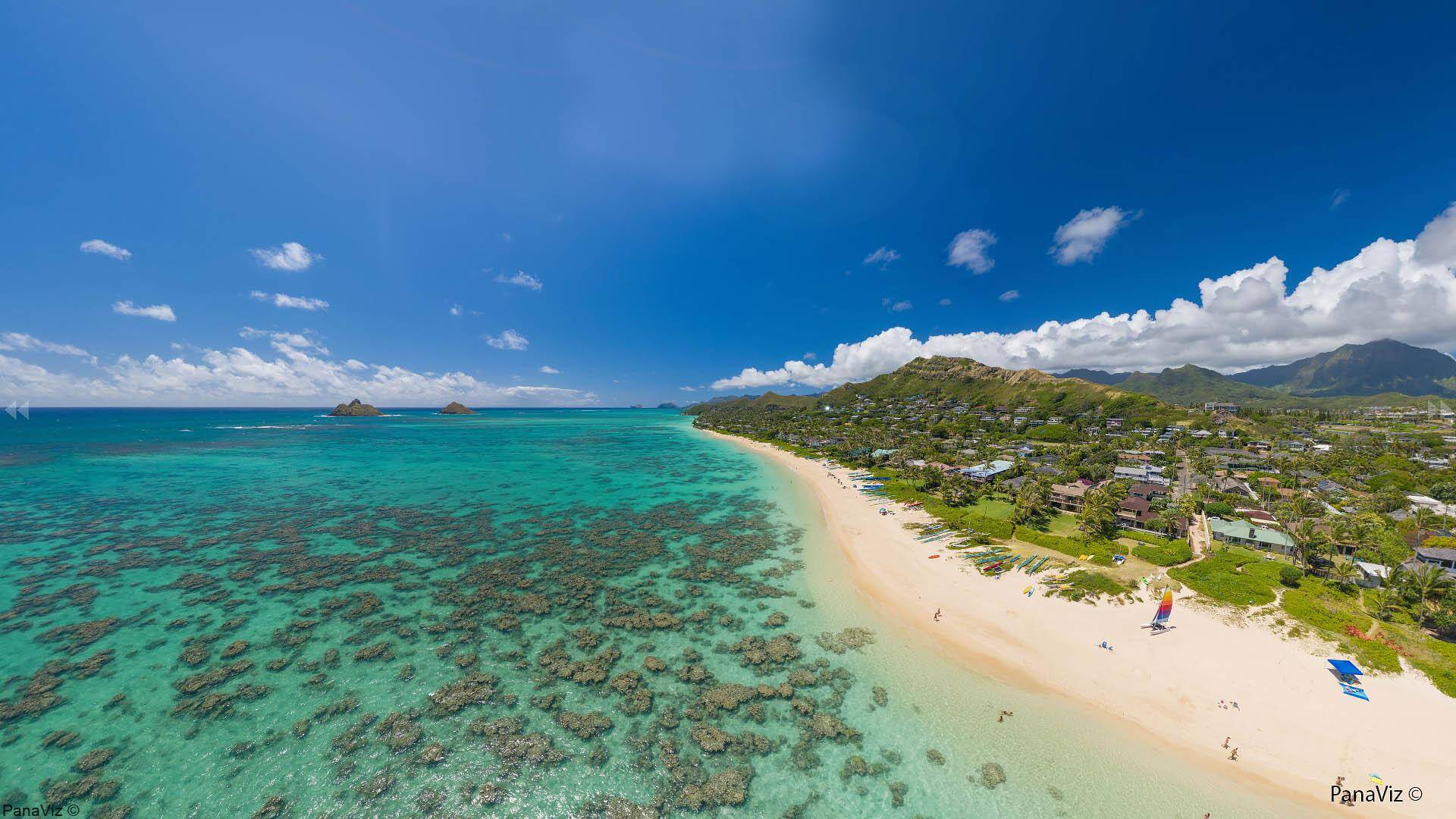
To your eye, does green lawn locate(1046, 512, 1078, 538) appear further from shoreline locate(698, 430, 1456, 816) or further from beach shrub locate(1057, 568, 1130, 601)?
shoreline locate(698, 430, 1456, 816)

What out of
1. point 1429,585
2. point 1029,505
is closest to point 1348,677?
point 1429,585

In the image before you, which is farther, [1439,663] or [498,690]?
[1439,663]

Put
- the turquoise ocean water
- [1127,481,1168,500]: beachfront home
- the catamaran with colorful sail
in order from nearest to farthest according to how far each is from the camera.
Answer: the turquoise ocean water
the catamaran with colorful sail
[1127,481,1168,500]: beachfront home

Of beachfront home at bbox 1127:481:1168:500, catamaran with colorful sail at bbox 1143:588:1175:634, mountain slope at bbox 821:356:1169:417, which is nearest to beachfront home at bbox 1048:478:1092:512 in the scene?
beachfront home at bbox 1127:481:1168:500

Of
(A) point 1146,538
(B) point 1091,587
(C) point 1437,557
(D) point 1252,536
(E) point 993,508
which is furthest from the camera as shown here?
(E) point 993,508

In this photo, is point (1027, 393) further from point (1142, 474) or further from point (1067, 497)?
point (1067, 497)

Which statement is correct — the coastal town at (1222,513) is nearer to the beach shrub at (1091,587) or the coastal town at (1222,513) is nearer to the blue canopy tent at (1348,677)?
the beach shrub at (1091,587)

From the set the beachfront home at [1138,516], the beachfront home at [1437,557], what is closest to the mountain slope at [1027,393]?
the beachfront home at [1437,557]
